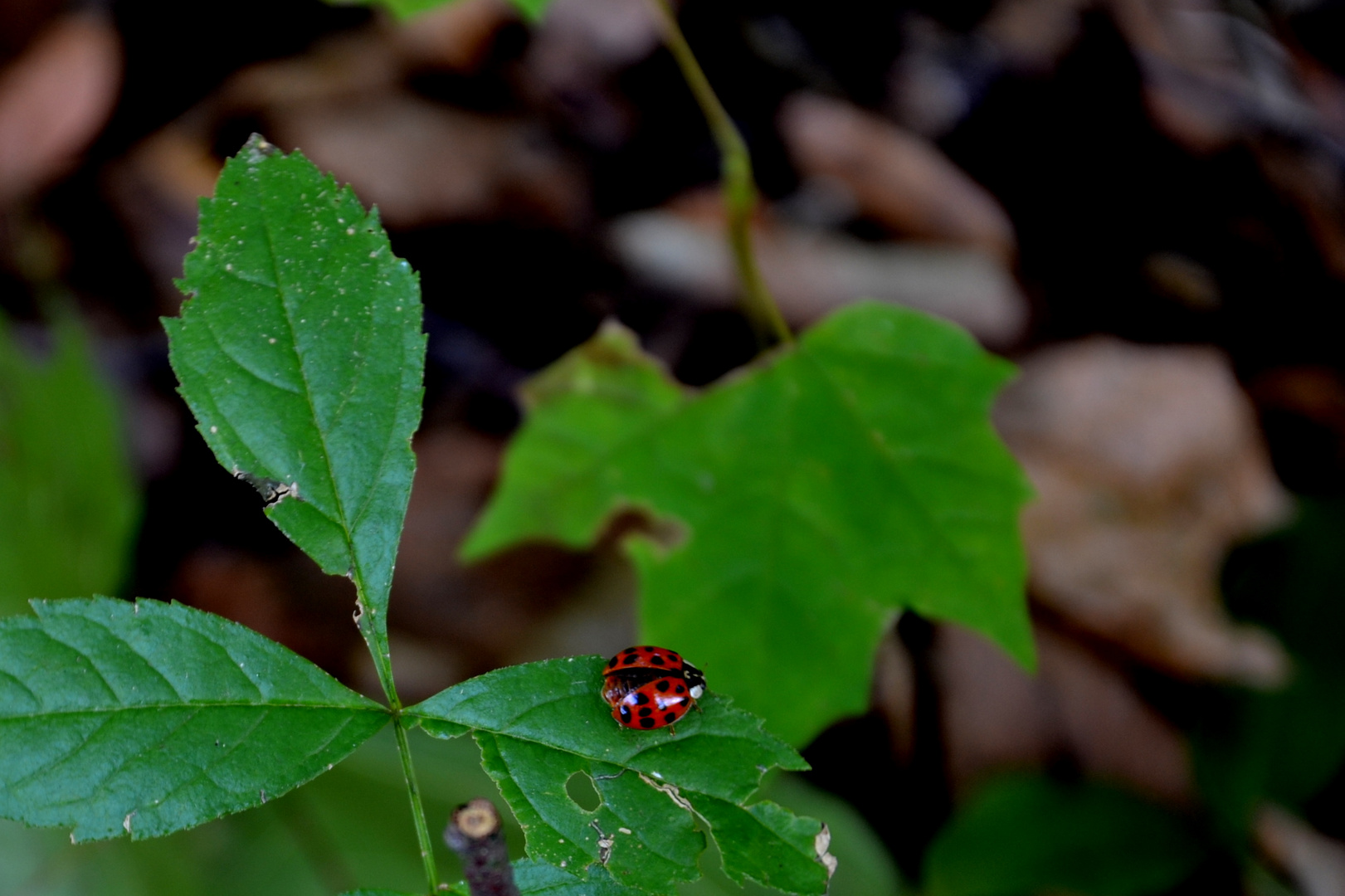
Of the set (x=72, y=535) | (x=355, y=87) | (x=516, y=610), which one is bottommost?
(x=516, y=610)

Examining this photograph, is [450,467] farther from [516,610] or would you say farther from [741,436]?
[741,436]

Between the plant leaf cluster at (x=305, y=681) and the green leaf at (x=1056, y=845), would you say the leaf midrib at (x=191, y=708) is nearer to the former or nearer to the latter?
the plant leaf cluster at (x=305, y=681)

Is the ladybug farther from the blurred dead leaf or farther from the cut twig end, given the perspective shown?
the blurred dead leaf

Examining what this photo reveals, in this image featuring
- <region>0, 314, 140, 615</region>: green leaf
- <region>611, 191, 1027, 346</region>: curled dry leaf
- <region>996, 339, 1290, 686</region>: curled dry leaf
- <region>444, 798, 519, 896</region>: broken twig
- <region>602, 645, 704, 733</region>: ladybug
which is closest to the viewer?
<region>444, 798, 519, 896</region>: broken twig

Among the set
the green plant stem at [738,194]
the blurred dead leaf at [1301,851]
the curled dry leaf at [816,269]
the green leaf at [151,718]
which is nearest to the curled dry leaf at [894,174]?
the curled dry leaf at [816,269]

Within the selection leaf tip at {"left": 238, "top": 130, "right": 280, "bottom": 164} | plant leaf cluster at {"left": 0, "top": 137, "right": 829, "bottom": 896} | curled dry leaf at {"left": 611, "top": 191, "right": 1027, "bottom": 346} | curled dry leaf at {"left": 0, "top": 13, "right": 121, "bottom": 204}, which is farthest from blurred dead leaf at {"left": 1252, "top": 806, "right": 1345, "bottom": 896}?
curled dry leaf at {"left": 0, "top": 13, "right": 121, "bottom": 204}

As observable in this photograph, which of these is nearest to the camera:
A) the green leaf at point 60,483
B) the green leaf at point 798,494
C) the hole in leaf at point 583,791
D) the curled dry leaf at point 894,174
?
the green leaf at point 798,494

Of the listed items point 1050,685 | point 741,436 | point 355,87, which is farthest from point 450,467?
point 1050,685
